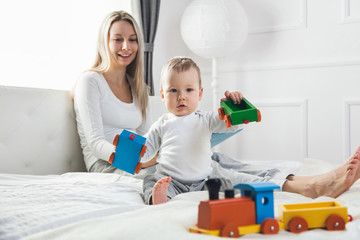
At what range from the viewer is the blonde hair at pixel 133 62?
196cm

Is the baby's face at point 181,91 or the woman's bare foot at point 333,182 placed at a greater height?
the baby's face at point 181,91

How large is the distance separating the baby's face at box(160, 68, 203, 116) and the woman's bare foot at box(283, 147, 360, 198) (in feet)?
1.55

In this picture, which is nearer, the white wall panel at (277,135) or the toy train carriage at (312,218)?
the toy train carriage at (312,218)

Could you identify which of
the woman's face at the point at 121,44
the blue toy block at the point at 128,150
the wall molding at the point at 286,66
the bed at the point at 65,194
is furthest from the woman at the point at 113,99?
the wall molding at the point at 286,66

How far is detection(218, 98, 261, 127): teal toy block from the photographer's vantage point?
1.10 m

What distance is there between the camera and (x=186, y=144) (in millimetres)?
1299

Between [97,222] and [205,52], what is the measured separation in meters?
2.13

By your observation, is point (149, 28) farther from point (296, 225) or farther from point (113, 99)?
point (296, 225)

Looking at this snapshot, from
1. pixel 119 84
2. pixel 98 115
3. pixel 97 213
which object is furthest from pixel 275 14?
pixel 97 213

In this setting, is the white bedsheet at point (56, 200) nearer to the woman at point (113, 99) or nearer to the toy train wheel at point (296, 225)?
the woman at point (113, 99)

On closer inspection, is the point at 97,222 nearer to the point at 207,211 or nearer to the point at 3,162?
the point at 207,211

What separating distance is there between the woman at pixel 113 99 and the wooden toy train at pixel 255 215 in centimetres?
70

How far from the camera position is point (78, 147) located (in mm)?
1941

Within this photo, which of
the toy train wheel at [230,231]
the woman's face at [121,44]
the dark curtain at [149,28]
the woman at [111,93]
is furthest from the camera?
the dark curtain at [149,28]
